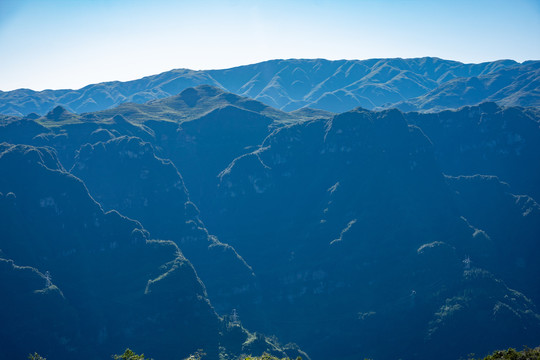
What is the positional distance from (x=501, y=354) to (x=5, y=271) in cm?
18591

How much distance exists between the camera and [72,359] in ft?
606

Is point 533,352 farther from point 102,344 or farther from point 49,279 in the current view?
point 49,279

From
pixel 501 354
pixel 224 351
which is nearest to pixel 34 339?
pixel 224 351

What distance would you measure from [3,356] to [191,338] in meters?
72.1

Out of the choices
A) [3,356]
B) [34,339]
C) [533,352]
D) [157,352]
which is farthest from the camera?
[157,352]

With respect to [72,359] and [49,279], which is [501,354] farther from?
[49,279]

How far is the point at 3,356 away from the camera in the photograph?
16862 cm

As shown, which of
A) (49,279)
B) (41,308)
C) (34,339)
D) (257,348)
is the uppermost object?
(49,279)

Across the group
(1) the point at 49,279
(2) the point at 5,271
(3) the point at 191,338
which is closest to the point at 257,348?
(3) the point at 191,338

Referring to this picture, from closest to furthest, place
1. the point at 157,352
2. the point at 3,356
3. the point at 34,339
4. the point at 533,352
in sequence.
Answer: the point at 533,352 < the point at 3,356 < the point at 34,339 < the point at 157,352

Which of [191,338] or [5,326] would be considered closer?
[5,326]

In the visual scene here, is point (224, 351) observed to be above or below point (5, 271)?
below

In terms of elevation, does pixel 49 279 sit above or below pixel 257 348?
above

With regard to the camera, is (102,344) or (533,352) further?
(102,344)
